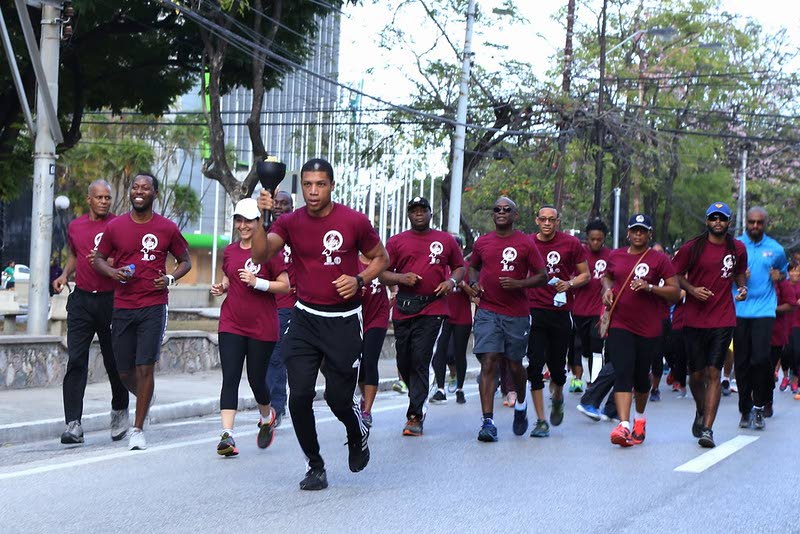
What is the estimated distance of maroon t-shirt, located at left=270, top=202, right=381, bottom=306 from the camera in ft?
24.5

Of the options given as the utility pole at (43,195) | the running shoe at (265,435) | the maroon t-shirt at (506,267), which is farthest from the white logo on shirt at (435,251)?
the utility pole at (43,195)

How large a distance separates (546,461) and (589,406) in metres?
2.89

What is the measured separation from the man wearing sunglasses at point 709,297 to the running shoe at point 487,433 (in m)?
1.67

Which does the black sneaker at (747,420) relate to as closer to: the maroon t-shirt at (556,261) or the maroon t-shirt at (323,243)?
the maroon t-shirt at (556,261)

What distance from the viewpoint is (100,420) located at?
11086 millimetres

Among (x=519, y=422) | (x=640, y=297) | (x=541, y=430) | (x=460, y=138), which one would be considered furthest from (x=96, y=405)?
(x=460, y=138)

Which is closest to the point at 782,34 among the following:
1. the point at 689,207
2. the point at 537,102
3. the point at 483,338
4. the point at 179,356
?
the point at 689,207

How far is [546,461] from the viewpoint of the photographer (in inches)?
361

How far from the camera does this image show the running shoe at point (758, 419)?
38.6 feet

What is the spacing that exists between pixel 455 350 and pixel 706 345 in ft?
12.0

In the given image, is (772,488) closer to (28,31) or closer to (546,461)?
(546,461)

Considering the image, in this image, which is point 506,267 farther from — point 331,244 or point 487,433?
point 331,244

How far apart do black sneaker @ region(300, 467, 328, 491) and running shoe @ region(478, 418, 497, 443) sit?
109 inches

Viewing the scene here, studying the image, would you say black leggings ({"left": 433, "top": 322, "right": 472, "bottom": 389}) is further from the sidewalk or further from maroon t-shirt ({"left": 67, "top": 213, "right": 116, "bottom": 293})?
maroon t-shirt ({"left": 67, "top": 213, "right": 116, "bottom": 293})
